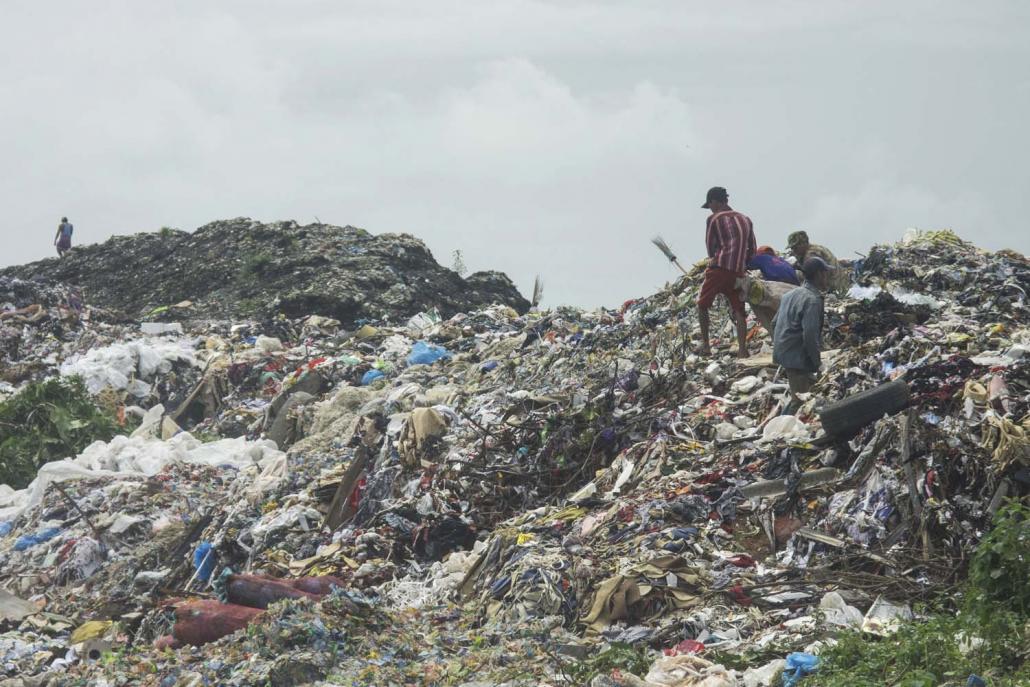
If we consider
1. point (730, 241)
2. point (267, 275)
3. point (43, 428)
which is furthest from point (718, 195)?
point (267, 275)

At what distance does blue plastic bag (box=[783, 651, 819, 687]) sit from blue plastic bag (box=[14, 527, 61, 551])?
729cm

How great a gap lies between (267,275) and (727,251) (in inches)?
589

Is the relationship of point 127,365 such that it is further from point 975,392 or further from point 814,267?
point 975,392

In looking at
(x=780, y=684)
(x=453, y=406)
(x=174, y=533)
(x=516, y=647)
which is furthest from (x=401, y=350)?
(x=780, y=684)

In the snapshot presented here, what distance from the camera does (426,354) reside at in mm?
14125

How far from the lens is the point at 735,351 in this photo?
980cm

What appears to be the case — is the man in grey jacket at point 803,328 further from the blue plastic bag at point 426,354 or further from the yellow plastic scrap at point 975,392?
the blue plastic bag at point 426,354

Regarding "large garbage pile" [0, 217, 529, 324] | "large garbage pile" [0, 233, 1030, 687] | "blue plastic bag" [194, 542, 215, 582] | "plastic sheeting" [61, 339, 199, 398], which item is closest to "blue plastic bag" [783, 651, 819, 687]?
"large garbage pile" [0, 233, 1030, 687]

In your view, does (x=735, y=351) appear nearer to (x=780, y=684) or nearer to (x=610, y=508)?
(x=610, y=508)

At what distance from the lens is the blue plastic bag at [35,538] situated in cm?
1003

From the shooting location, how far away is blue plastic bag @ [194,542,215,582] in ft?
28.3

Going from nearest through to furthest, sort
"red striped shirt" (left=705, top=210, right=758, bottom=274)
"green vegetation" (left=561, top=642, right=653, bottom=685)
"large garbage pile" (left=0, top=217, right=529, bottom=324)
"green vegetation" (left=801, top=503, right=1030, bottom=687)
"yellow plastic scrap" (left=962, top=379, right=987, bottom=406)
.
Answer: "green vegetation" (left=801, top=503, right=1030, bottom=687) → "green vegetation" (left=561, top=642, right=653, bottom=685) → "yellow plastic scrap" (left=962, top=379, right=987, bottom=406) → "red striped shirt" (left=705, top=210, right=758, bottom=274) → "large garbage pile" (left=0, top=217, right=529, bottom=324)

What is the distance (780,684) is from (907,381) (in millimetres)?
2762

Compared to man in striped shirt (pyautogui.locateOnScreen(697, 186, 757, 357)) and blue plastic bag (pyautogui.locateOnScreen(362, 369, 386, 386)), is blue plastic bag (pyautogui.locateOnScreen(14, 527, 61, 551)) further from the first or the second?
man in striped shirt (pyautogui.locateOnScreen(697, 186, 757, 357))
